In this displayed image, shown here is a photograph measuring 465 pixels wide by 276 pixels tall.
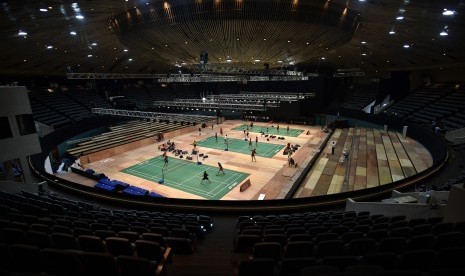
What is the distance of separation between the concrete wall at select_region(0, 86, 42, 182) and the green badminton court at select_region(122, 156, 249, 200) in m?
8.12

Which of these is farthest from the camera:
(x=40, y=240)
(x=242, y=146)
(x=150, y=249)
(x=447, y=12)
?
(x=242, y=146)

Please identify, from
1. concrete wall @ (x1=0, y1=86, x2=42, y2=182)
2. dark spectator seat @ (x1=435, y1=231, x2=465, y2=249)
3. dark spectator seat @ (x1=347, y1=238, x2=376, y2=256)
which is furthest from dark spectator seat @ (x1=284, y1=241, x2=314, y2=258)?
concrete wall @ (x1=0, y1=86, x2=42, y2=182)

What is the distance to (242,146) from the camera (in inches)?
1083

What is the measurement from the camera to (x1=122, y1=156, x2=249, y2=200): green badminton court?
16.7 m

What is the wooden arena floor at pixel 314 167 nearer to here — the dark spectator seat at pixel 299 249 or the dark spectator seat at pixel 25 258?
the dark spectator seat at pixel 299 249

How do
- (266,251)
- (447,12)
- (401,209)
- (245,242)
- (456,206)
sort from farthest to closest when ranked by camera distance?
(447,12) < (401,209) < (456,206) < (245,242) < (266,251)

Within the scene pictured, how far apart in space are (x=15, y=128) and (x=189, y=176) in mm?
10752

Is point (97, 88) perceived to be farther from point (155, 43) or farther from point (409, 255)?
point (409, 255)

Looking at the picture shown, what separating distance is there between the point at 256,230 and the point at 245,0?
6.08 m

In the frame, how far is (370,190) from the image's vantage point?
10.0 m

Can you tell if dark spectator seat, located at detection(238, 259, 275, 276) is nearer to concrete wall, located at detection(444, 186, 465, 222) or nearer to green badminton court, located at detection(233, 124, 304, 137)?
concrete wall, located at detection(444, 186, 465, 222)

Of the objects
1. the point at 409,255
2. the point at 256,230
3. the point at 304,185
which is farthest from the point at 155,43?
the point at 304,185

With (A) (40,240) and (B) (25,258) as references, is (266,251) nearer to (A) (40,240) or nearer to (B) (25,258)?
(B) (25,258)

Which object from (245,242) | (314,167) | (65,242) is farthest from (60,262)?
(314,167)
